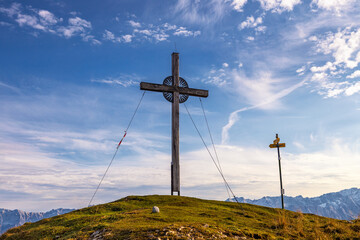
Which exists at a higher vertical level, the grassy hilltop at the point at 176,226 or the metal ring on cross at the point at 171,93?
the metal ring on cross at the point at 171,93

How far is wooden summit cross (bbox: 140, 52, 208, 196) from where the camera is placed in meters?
21.4

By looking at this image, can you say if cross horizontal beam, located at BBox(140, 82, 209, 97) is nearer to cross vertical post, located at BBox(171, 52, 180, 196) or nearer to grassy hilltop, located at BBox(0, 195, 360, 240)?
cross vertical post, located at BBox(171, 52, 180, 196)

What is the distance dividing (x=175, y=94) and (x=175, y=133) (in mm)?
3022

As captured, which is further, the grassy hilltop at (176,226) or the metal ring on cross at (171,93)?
the metal ring on cross at (171,93)

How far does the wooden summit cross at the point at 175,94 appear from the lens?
21375 mm

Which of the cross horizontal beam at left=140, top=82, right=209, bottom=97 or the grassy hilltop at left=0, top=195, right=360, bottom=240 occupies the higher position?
the cross horizontal beam at left=140, top=82, right=209, bottom=97

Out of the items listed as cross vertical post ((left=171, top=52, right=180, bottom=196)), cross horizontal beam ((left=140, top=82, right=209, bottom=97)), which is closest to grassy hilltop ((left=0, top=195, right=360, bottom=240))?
cross vertical post ((left=171, top=52, right=180, bottom=196))

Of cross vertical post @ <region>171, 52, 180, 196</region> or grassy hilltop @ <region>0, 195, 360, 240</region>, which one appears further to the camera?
cross vertical post @ <region>171, 52, 180, 196</region>

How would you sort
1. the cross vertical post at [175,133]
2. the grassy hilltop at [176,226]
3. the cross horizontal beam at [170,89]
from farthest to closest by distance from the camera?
the cross horizontal beam at [170,89] → the cross vertical post at [175,133] → the grassy hilltop at [176,226]

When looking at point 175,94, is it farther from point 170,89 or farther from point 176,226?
point 176,226

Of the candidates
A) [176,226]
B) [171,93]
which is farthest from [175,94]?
[176,226]

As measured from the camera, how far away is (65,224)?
565 inches

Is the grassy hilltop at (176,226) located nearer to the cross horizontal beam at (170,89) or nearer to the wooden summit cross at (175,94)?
the wooden summit cross at (175,94)

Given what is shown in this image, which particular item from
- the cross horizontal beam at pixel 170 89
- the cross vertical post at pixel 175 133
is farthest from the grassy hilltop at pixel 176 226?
the cross horizontal beam at pixel 170 89
